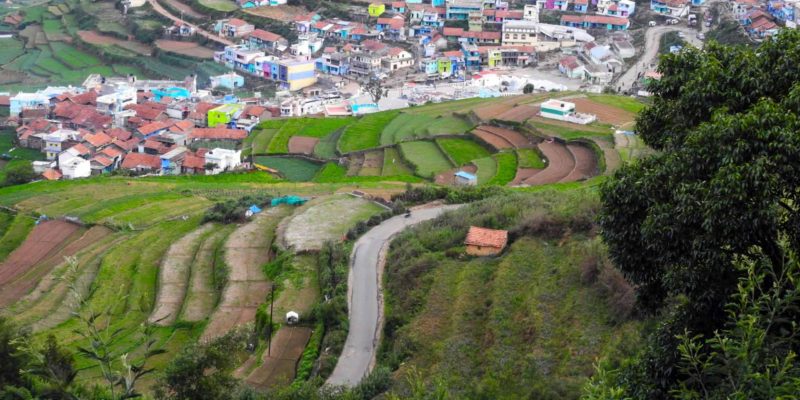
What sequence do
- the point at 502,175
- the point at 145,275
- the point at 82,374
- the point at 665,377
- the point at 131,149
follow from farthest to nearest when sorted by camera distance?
the point at 131,149 → the point at 502,175 → the point at 145,275 → the point at 82,374 → the point at 665,377

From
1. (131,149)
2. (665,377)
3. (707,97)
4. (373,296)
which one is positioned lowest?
(131,149)

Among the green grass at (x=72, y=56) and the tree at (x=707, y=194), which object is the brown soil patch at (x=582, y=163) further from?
the green grass at (x=72, y=56)

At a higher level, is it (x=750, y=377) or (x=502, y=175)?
(x=750, y=377)

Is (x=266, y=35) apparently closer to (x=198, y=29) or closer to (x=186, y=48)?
(x=186, y=48)

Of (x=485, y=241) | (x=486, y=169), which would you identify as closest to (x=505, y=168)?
(x=486, y=169)

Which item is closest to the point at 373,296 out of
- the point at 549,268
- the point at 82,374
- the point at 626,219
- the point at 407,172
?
the point at 549,268

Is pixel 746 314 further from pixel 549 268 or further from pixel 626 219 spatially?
pixel 549 268

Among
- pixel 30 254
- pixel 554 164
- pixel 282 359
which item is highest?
pixel 282 359
